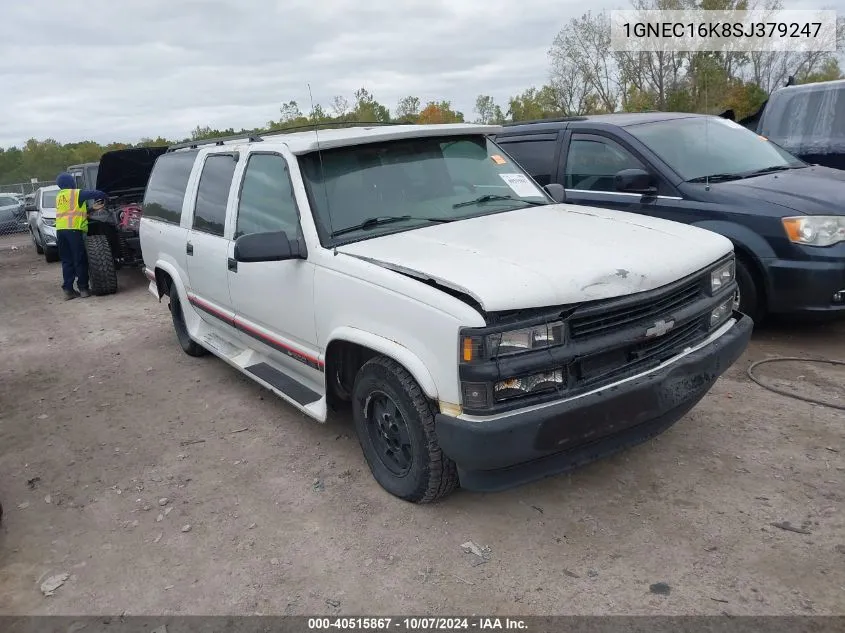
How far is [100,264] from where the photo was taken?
956 cm

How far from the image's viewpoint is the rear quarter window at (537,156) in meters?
6.20

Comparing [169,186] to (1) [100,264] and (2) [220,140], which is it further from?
(1) [100,264]

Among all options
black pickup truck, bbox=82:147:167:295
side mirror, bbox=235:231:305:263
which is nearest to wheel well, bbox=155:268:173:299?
side mirror, bbox=235:231:305:263

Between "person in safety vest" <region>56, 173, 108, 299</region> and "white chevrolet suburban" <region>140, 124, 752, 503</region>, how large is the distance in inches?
239

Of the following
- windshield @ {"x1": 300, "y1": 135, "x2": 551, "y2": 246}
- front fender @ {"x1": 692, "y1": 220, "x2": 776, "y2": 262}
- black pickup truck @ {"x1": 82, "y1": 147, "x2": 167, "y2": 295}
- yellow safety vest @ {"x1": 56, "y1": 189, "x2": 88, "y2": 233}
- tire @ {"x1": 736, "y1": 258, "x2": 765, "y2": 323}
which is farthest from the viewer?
black pickup truck @ {"x1": 82, "y1": 147, "x2": 167, "y2": 295}

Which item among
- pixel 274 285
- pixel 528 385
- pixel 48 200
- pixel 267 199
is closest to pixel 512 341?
pixel 528 385

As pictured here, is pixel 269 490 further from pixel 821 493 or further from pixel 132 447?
pixel 821 493

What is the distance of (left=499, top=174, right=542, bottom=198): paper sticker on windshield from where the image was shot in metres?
4.21

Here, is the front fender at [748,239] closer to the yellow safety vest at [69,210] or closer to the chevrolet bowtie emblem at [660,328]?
the chevrolet bowtie emblem at [660,328]

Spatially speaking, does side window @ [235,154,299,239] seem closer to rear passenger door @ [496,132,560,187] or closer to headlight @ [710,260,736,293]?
headlight @ [710,260,736,293]

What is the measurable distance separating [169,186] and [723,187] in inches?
184

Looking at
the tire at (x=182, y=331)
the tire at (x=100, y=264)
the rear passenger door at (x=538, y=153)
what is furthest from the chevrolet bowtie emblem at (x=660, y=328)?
the tire at (x=100, y=264)

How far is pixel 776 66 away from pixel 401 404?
39088 millimetres

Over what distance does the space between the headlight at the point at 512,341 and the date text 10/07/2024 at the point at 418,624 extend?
1007 mm
